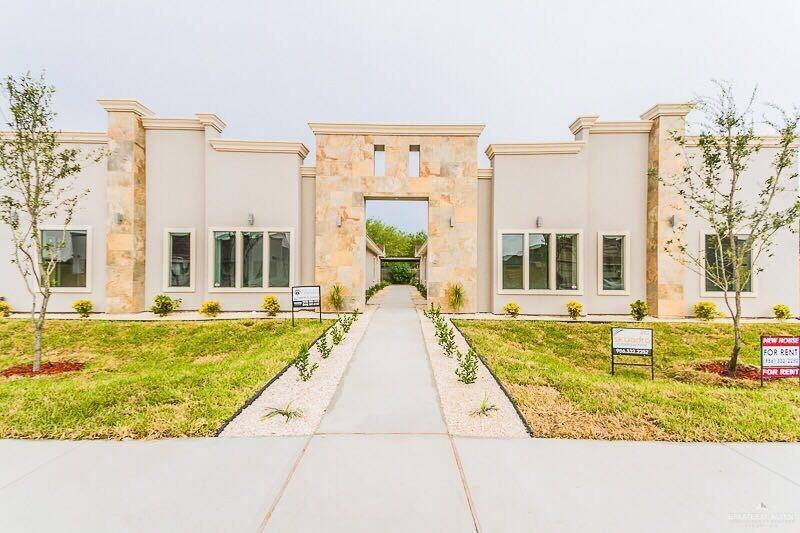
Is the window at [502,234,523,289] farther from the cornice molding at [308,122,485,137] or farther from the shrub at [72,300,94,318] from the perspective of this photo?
the shrub at [72,300,94,318]

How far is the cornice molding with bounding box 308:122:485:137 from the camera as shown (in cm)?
1353

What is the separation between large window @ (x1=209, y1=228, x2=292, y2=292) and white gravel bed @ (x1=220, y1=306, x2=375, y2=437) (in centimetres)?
660

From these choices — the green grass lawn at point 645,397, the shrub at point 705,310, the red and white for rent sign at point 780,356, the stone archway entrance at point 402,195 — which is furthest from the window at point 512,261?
the red and white for rent sign at point 780,356

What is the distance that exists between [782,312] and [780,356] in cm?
923

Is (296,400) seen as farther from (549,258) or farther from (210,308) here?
(549,258)

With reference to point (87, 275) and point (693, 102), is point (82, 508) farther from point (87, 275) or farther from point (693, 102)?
point (87, 275)

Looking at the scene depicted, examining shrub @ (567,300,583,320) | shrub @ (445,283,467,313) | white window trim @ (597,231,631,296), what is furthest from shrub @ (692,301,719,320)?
shrub @ (445,283,467,313)

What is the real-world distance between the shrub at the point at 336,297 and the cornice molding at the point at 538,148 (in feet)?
24.5

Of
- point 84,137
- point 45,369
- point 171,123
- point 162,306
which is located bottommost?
point 45,369

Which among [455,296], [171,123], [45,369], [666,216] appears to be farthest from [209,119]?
[666,216]

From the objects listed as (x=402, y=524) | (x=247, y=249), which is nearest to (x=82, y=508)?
(x=402, y=524)

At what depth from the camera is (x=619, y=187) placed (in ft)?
45.6

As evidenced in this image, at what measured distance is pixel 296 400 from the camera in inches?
219

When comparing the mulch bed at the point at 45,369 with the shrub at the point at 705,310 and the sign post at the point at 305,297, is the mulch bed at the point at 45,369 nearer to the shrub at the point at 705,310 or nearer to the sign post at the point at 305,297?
the sign post at the point at 305,297
